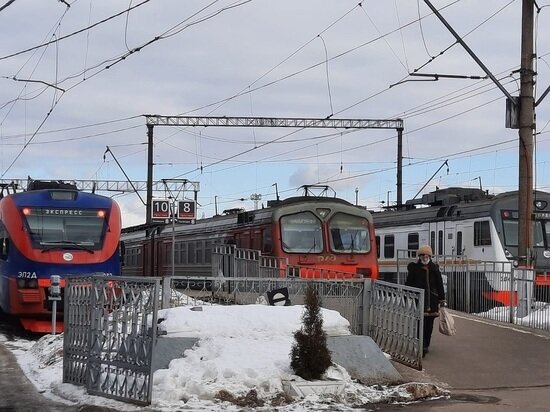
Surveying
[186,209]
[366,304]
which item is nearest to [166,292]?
[366,304]

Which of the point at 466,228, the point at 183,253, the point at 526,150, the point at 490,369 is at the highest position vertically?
the point at 526,150

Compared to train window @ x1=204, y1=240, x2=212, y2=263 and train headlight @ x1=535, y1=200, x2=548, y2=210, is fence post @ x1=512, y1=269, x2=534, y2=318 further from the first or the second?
train window @ x1=204, y1=240, x2=212, y2=263

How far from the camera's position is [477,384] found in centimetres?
1134

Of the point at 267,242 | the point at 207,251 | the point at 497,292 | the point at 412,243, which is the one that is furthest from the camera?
the point at 207,251

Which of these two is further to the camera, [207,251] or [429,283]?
[207,251]

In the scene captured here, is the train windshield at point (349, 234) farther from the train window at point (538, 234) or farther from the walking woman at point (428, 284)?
the walking woman at point (428, 284)

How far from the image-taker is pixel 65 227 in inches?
742

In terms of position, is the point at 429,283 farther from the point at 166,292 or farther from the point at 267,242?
the point at 267,242

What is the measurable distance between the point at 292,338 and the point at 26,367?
4289mm

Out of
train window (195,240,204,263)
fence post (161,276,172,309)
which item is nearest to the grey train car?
train window (195,240,204,263)

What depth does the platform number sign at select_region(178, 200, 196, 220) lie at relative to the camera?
2660 cm

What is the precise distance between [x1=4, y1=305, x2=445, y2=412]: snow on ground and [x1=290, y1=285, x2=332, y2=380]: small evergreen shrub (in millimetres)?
162

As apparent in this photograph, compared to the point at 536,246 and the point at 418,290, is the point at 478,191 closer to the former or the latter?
the point at 536,246

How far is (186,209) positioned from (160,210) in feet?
6.12
